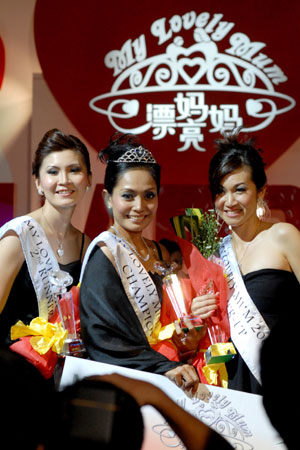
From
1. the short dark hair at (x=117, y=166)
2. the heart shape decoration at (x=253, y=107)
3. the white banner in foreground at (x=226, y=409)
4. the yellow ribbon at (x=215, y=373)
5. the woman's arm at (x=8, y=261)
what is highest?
the heart shape decoration at (x=253, y=107)

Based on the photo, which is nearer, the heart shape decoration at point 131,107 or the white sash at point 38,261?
the white sash at point 38,261

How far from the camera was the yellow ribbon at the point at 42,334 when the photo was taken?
6.42ft

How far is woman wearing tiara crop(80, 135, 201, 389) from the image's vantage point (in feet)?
Result: 6.02

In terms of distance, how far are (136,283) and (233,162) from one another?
23.0 inches

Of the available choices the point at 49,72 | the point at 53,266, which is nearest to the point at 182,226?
the point at 53,266

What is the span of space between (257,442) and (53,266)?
1.04 metres

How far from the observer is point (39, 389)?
23.2 inches

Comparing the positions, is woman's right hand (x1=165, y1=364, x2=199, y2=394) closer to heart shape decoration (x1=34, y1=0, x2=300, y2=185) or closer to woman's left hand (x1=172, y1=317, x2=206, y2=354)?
woman's left hand (x1=172, y1=317, x2=206, y2=354)

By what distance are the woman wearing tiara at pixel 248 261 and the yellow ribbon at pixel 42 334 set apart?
1.49 ft

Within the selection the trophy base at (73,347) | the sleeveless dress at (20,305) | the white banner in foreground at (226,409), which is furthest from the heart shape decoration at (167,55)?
the white banner in foreground at (226,409)

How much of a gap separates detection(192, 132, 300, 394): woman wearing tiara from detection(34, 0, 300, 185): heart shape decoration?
1319mm

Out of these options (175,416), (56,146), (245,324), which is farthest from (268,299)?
(175,416)

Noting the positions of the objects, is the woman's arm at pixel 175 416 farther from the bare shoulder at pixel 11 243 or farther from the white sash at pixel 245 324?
the bare shoulder at pixel 11 243

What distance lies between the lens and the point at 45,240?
7.32 feet
